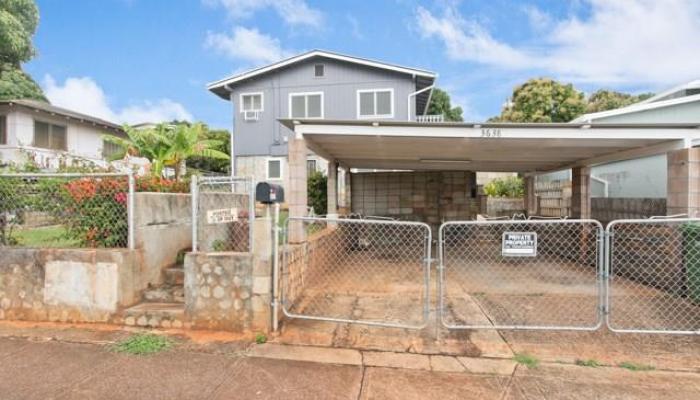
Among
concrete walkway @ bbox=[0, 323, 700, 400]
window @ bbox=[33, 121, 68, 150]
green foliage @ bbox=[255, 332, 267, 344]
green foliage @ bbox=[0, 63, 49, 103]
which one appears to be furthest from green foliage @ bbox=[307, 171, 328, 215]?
green foliage @ bbox=[0, 63, 49, 103]

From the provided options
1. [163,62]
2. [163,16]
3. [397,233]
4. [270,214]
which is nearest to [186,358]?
[270,214]

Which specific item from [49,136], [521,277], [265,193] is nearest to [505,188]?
[521,277]

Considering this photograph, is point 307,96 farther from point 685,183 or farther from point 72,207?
point 685,183

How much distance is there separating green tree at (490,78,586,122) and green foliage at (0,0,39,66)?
2740 cm

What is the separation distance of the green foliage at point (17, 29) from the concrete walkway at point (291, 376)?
804 inches

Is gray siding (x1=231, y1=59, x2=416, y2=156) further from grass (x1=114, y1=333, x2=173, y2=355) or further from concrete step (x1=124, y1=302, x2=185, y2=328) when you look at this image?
grass (x1=114, y1=333, x2=173, y2=355)

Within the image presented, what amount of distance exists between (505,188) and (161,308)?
16774mm

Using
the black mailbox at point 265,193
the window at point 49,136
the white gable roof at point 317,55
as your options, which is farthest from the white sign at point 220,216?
the window at point 49,136

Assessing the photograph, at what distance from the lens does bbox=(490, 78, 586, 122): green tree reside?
2430 cm

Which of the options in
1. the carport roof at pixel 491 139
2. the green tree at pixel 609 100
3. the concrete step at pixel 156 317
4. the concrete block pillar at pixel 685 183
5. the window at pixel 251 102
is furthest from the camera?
the green tree at pixel 609 100

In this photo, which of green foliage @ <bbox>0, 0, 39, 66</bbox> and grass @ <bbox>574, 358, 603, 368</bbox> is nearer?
grass @ <bbox>574, 358, 603, 368</bbox>

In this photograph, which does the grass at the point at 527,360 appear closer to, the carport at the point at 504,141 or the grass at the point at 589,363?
the grass at the point at 589,363

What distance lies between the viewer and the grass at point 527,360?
3645 mm

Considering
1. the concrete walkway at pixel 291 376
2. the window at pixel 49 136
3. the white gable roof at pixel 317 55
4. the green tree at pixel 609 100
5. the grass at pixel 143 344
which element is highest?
the green tree at pixel 609 100
